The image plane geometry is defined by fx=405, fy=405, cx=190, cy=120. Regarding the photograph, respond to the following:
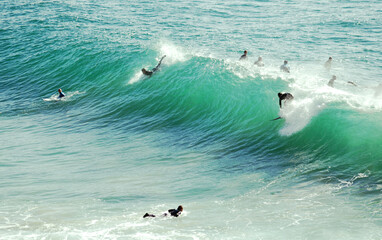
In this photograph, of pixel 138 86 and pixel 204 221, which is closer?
pixel 204 221

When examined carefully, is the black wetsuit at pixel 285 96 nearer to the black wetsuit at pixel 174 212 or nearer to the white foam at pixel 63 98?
the black wetsuit at pixel 174 212

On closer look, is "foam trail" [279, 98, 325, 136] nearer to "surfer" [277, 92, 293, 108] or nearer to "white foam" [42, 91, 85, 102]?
"surfer" [277, 92, 293, 108]

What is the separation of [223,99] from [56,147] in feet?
27.4

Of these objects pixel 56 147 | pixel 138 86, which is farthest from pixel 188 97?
pixel 56 147

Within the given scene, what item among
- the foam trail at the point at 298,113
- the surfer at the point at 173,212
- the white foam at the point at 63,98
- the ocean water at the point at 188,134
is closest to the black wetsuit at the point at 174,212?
the surfer at the point at 173,212

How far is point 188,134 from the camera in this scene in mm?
18219

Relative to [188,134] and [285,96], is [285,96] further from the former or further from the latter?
[188,134]

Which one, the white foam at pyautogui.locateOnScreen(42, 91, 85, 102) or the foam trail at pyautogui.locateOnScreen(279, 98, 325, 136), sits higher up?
the white foam at pyautogui.locateOnScreen(42, 91, 85, 102)

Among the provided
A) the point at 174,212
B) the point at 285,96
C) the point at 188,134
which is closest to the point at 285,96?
the point at 285,96

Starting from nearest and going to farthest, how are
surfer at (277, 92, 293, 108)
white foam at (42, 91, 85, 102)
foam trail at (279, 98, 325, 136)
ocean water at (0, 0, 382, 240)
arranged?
ocean water at (0, 0, 382, 240) < foam trail at (279, 98, 325, 136) < surfer at (277, 92, 293, 108) < white foam at (42, 91, 85, 102)

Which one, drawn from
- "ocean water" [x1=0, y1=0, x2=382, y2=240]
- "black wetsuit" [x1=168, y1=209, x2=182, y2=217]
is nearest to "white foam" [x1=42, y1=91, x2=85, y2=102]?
"ocean water" [x1=0, y1=0, x2=382, y2=240]

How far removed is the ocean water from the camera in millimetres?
11461

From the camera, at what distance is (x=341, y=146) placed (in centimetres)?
1495

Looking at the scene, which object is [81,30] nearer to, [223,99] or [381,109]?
[223,99]
